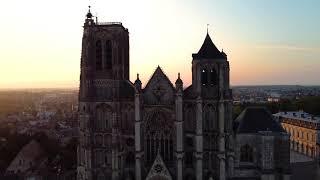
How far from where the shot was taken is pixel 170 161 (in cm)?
4603

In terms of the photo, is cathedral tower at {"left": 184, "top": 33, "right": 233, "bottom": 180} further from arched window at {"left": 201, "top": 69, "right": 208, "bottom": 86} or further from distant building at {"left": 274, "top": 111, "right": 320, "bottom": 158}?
distant building at {"left": 274, "top": 111, "right": 320, "bottom": 158}

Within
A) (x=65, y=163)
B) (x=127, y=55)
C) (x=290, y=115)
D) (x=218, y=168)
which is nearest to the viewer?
(x=218, y=168)

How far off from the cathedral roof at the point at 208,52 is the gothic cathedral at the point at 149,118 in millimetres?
19

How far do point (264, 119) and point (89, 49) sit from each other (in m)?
18.1

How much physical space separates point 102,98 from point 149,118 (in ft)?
16.1

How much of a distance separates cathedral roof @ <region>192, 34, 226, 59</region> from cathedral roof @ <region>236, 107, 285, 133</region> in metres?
6.32

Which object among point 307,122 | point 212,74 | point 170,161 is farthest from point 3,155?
point 307,122

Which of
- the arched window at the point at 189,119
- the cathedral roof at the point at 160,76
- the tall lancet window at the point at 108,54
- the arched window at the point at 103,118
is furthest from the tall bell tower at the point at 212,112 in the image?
the arched window at the point at 103,118

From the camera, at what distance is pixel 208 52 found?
4512cm

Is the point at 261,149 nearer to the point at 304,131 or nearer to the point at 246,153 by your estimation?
the point at 246,153

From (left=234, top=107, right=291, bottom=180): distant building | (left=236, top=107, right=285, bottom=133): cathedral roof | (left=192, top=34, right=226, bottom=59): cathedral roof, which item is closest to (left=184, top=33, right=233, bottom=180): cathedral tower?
(left=192, top=34, right=226, bottom=59): cathedral roof

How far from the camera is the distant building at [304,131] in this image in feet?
219

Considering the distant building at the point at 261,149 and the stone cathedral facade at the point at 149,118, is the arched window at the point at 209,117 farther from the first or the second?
the distant building at the point at 261,149

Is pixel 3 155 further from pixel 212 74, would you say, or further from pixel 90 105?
pixel 212 74
